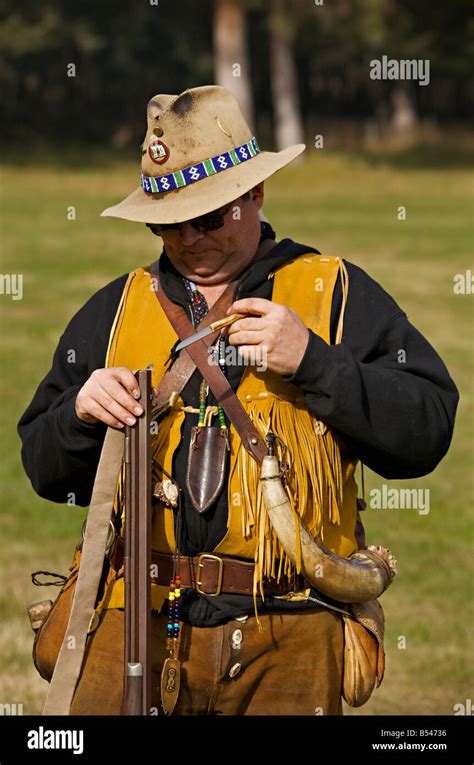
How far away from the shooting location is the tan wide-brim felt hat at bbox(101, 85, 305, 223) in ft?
13.6

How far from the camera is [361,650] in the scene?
4398 millimetres

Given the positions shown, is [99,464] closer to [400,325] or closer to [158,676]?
[158,676]

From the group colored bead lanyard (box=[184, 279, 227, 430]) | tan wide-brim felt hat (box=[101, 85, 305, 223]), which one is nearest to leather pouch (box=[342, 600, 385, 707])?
colored bead lanyard (box=[184, 279, 227, 430])

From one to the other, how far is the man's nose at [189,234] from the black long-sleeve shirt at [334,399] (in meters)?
0.17

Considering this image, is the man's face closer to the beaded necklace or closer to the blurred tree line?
the beaded necklace

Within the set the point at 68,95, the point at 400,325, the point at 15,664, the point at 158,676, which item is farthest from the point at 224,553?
the point at 68,95

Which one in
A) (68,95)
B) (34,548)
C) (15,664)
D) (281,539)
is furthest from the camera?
(68,95)

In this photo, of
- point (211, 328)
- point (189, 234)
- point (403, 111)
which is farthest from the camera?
point (403, 111)

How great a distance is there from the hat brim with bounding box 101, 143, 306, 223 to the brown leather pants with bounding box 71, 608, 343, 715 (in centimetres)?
109

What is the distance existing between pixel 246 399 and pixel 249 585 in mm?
503

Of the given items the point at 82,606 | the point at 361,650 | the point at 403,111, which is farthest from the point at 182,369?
the point at 403,111

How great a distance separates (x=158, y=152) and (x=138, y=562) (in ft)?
3.65

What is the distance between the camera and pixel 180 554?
4223 millimetres

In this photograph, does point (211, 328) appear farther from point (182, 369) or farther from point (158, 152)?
→ point (158, 152)
